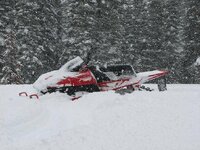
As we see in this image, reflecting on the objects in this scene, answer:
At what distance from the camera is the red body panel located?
46.6 feet

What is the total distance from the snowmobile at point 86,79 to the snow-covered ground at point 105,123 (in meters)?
0.98

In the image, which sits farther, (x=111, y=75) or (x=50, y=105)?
(x=111, y=75)

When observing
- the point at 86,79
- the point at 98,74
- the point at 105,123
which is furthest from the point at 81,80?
the point at 105,123

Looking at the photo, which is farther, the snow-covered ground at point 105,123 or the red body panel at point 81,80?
the red body panel at point 81,80

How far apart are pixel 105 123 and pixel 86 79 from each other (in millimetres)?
4745

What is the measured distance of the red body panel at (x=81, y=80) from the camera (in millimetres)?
14203

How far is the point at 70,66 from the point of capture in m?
14.8

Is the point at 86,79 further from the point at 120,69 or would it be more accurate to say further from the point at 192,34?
the point at 192,34

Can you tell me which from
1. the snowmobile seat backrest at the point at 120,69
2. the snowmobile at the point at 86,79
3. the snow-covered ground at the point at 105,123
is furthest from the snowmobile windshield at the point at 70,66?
the snow-covered ground at the point at 105,123

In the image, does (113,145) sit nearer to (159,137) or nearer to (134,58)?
(159,137)

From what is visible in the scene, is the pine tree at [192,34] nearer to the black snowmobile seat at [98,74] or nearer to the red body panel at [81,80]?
the black snowmobile seat at [98,74]

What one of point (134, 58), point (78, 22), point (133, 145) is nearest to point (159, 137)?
point (133, 145)

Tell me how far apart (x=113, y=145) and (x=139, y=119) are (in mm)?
2164

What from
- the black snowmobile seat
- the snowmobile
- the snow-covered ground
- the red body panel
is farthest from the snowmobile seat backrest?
the snow-covered ground
